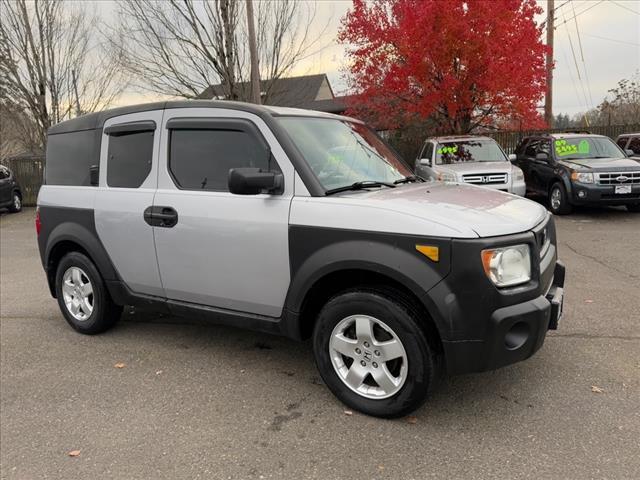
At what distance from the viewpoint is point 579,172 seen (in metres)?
10.5

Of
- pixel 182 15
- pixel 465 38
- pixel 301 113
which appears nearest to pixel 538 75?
pixel 465 38

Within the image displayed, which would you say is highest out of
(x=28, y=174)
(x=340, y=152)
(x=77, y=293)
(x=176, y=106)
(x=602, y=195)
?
→ (x=176, y=106)

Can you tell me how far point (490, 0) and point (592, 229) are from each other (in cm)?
625

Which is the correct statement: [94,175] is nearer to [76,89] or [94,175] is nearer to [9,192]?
[9,192]

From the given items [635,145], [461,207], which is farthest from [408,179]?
[635,145]

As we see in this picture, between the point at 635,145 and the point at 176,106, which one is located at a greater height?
the point at 176,106

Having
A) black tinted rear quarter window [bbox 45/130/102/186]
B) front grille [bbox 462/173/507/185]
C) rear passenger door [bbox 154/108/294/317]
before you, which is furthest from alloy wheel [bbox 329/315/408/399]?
front grille [bbox 462/173/507/185]

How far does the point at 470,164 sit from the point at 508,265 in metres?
8.63

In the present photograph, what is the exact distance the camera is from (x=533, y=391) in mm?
3428

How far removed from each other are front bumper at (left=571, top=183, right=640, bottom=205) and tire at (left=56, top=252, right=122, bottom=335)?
905 cm

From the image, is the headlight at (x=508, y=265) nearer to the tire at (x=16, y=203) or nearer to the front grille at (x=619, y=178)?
the front grille at (x=619, y=178)

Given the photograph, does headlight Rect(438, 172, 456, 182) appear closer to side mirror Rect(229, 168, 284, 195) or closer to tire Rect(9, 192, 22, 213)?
side mirror Rect(229, 168, 284, 195)

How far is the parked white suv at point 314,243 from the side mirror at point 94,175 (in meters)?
0.02

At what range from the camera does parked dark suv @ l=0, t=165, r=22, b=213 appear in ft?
52.4
